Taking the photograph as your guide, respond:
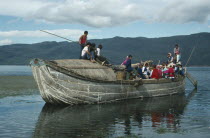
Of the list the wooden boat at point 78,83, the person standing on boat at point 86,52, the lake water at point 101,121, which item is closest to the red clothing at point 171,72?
the wooden boat at point 78,83

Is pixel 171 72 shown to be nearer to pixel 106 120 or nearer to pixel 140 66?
pixel 140 66

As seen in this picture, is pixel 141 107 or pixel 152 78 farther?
pixel 152 78

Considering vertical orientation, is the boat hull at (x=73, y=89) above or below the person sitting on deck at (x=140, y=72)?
below

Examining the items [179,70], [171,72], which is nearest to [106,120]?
[171,72]

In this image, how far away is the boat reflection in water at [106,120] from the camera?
12.4 metres

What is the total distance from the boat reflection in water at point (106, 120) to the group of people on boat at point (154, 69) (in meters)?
3.51

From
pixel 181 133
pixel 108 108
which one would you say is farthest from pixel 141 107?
pixel 181 133

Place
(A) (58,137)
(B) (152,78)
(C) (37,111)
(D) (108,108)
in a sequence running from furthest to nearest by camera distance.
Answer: (B) (152,78), (D) (108,108), (C) (37,111), (A) (58,137)

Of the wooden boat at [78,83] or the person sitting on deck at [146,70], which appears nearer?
the wooden boat at [78,83]

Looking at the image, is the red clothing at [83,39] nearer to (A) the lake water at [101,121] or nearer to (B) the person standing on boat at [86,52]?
(B) the person standing on boat at [86,52]

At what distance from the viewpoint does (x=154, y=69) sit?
25.3 metres

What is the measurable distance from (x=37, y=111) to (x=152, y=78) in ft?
37.5

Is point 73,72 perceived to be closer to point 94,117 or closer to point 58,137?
point 94,117

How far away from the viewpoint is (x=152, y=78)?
25.4 metres
